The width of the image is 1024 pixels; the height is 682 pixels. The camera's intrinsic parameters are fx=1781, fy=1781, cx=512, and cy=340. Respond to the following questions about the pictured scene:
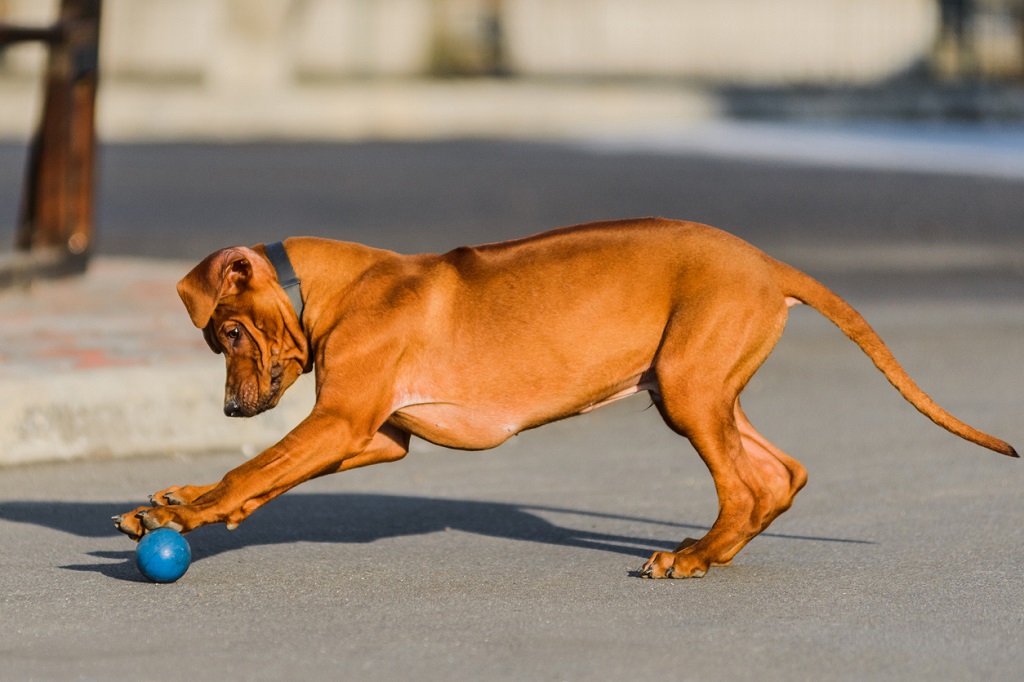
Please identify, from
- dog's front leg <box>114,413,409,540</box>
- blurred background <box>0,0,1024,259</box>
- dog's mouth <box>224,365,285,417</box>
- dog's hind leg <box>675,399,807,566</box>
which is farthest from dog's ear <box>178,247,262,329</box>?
blurred background <box>0,0,1024,259</box>

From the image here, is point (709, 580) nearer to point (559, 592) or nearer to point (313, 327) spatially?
point (559, 592)

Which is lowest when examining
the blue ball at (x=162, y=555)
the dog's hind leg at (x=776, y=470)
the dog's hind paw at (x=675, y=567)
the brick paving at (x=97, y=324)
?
the brick paving at (x=97, y=324)

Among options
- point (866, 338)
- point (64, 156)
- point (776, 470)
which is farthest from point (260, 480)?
point (64, 156)

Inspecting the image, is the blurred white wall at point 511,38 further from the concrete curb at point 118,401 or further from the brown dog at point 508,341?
the brown dog at point 508,341

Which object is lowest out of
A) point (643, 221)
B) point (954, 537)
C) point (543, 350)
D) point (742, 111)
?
point (742, 111)

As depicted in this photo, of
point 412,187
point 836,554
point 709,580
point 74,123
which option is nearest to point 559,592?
point 709,580

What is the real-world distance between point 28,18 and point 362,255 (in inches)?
1144

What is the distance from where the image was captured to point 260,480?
544 cm

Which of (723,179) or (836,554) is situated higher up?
(836,554)

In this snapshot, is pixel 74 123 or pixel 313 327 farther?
pixel 74 123

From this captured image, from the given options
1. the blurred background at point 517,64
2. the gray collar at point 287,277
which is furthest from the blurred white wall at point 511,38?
the gray collar at point 287,277

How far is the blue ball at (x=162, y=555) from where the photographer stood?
537cm

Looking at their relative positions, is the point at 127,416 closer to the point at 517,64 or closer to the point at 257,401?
the point at 257,401

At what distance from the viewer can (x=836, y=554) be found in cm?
596
